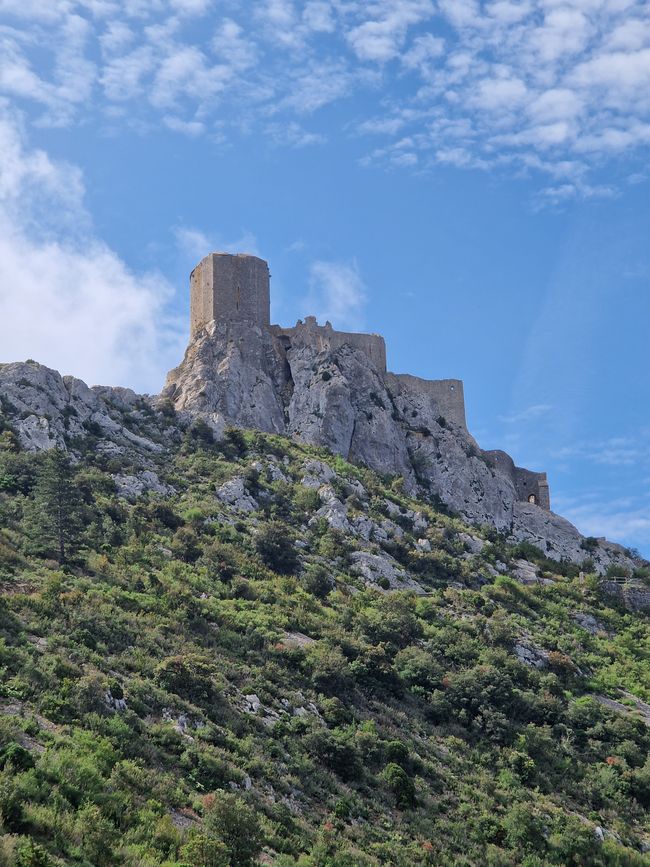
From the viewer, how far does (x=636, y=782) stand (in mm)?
39094

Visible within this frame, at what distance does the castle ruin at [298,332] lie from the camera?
7694 cm

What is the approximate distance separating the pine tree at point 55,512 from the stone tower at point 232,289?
2972 cm

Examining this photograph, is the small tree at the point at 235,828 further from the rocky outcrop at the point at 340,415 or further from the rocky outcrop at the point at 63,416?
the rocky outcrop at the point at 340,415

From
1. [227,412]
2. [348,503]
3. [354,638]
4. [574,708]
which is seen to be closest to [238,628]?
[354,638]

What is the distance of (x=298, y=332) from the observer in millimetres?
79938

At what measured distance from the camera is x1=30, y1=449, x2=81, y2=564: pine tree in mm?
44250

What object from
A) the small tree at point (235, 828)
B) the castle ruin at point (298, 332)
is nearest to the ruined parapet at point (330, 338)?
the castle ruin at point (298, 332)

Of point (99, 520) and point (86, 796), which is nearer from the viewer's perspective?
point (86, 796)

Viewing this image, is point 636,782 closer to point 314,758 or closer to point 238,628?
point 314,758

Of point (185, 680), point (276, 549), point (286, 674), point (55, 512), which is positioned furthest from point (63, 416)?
point (185, 680)

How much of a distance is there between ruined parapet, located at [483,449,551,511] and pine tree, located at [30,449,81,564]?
139ft

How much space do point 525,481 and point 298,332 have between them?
74.3ft

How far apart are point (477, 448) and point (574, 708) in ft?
128

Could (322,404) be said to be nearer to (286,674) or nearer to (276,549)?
(276,549)
